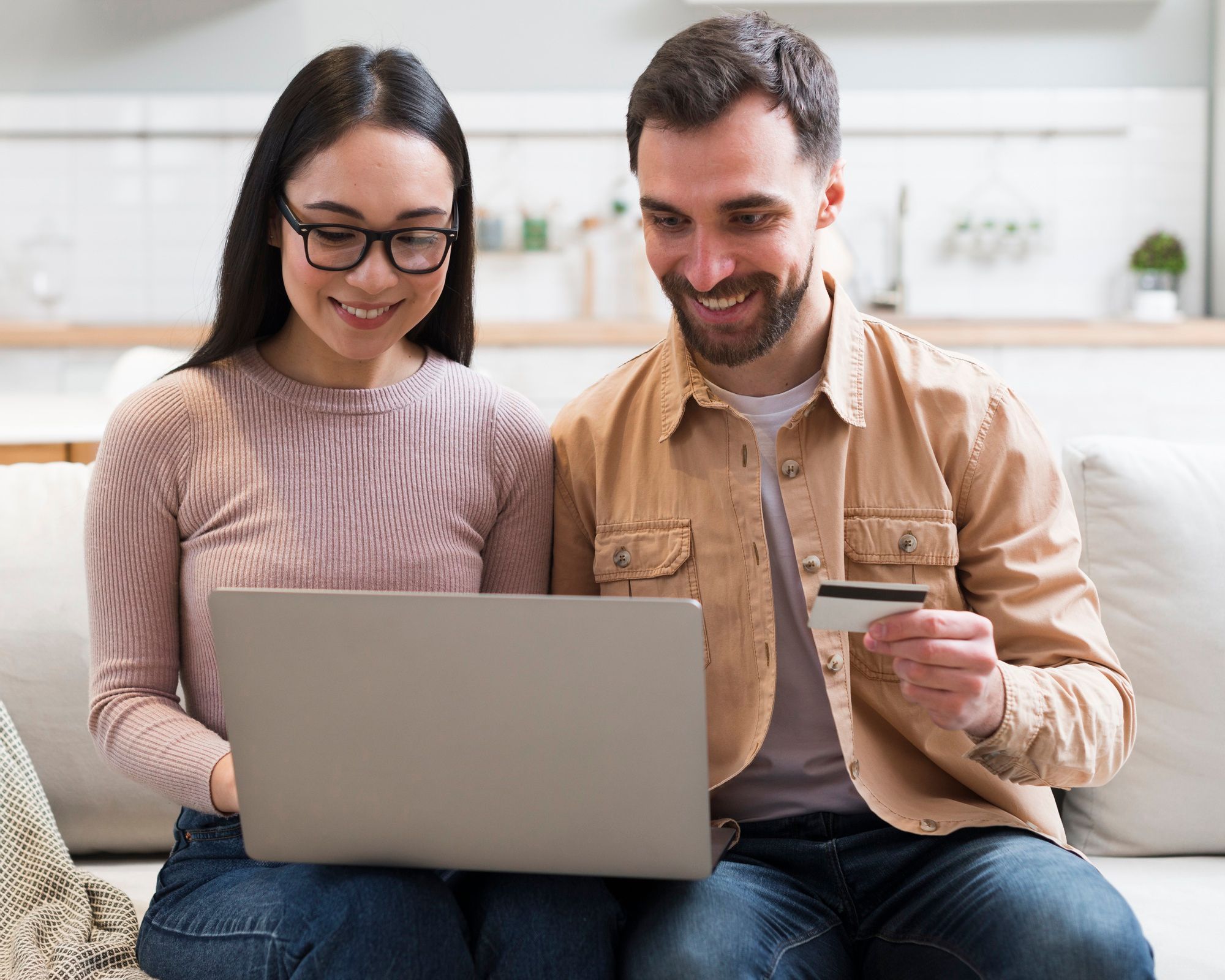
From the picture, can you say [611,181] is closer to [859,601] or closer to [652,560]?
[652,560]

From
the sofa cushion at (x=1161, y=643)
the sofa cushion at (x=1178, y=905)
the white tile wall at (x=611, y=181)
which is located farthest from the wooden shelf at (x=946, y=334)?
the sofa cushion at (x=1178, y=905)

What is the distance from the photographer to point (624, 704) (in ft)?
3.29

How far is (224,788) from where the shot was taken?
1.21 metres

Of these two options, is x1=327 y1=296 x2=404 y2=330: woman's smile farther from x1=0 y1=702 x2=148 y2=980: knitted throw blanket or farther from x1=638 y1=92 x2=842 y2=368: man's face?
x1=0 y1=702 x2=148 y2=980: knitted throw blanket

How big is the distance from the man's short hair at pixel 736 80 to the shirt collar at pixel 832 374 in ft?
0.59

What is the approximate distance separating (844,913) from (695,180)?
80 cm

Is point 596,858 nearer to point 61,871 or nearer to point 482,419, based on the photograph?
point 482,419

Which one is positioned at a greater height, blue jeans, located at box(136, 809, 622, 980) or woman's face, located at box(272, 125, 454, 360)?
woman's face, located at box(272, 125, 454, 360)

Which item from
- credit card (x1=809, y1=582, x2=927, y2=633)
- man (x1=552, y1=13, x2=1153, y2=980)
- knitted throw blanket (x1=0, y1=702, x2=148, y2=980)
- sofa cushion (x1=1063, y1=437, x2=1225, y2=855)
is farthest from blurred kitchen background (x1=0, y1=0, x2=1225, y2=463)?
credit card (x1=809, y1=582, x2=927, y2=633)

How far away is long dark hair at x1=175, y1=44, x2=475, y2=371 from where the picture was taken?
1.30m

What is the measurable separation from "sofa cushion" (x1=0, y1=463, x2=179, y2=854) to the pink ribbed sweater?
0.30m

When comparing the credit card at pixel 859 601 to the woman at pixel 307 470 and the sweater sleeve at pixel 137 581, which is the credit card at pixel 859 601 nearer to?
the woman at pixel 307 470

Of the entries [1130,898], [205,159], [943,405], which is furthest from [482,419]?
[205,159]

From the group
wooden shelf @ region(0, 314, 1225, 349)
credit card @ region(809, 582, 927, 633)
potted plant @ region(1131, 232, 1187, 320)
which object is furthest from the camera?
potted plant @ region(1131, 232, 1187, 320)
